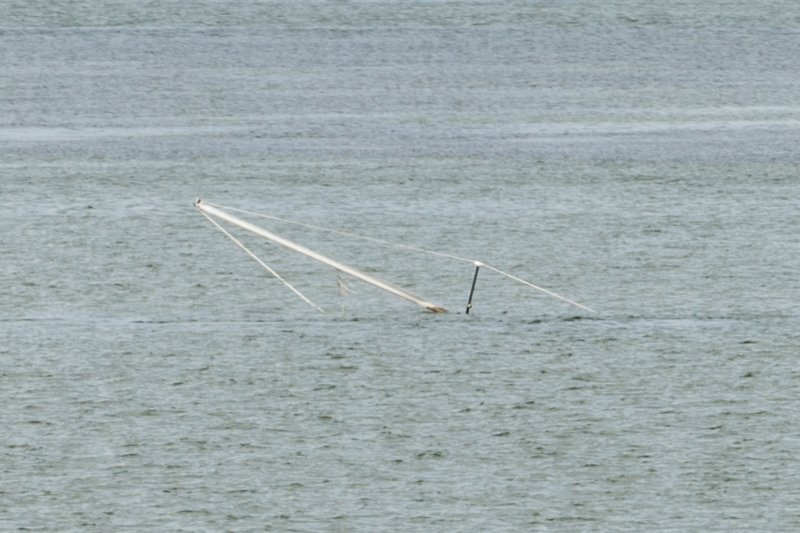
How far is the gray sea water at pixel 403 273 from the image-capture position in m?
5.42

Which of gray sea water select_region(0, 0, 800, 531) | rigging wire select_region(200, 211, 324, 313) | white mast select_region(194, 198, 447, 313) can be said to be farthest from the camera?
rigging wire select_region(200, 211, 324, 313)

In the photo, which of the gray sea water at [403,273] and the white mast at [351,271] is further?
the white mast at [351,271]

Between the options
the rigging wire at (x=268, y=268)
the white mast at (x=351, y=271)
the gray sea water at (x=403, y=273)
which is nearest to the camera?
the gray sea water at (x=403, y=273)

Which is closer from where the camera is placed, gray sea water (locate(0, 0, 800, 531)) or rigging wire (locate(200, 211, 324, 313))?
gray sea water (locate(0, 0, 800, 531))

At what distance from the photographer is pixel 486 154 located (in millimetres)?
10508

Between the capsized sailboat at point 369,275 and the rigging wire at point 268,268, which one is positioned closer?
the capsized sailboat at point 369,275

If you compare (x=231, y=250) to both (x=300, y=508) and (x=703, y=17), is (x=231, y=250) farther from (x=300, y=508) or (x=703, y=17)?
(x=703, y=17)

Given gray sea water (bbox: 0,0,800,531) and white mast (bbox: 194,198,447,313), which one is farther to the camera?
white mast (bbox: 194,198,447,313)

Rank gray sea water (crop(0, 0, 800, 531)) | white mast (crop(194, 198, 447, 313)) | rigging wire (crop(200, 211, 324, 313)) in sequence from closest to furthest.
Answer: gray sea water (crop(0, 0, 800, 531)) → white mast (crop(194, 198, 447, 313)) → rigging wire (crop(200, 211, 324, 313))

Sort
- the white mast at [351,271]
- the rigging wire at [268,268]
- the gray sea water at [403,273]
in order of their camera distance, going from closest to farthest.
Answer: the gray sea water at [403,273] → the white mast at [351,271] → the rigging wire at [268,268]

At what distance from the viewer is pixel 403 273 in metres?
7.93

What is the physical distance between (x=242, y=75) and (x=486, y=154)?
2.77 metres

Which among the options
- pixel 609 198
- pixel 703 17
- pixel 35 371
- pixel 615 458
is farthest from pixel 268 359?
pixel 703 17

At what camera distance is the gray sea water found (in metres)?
5.42
